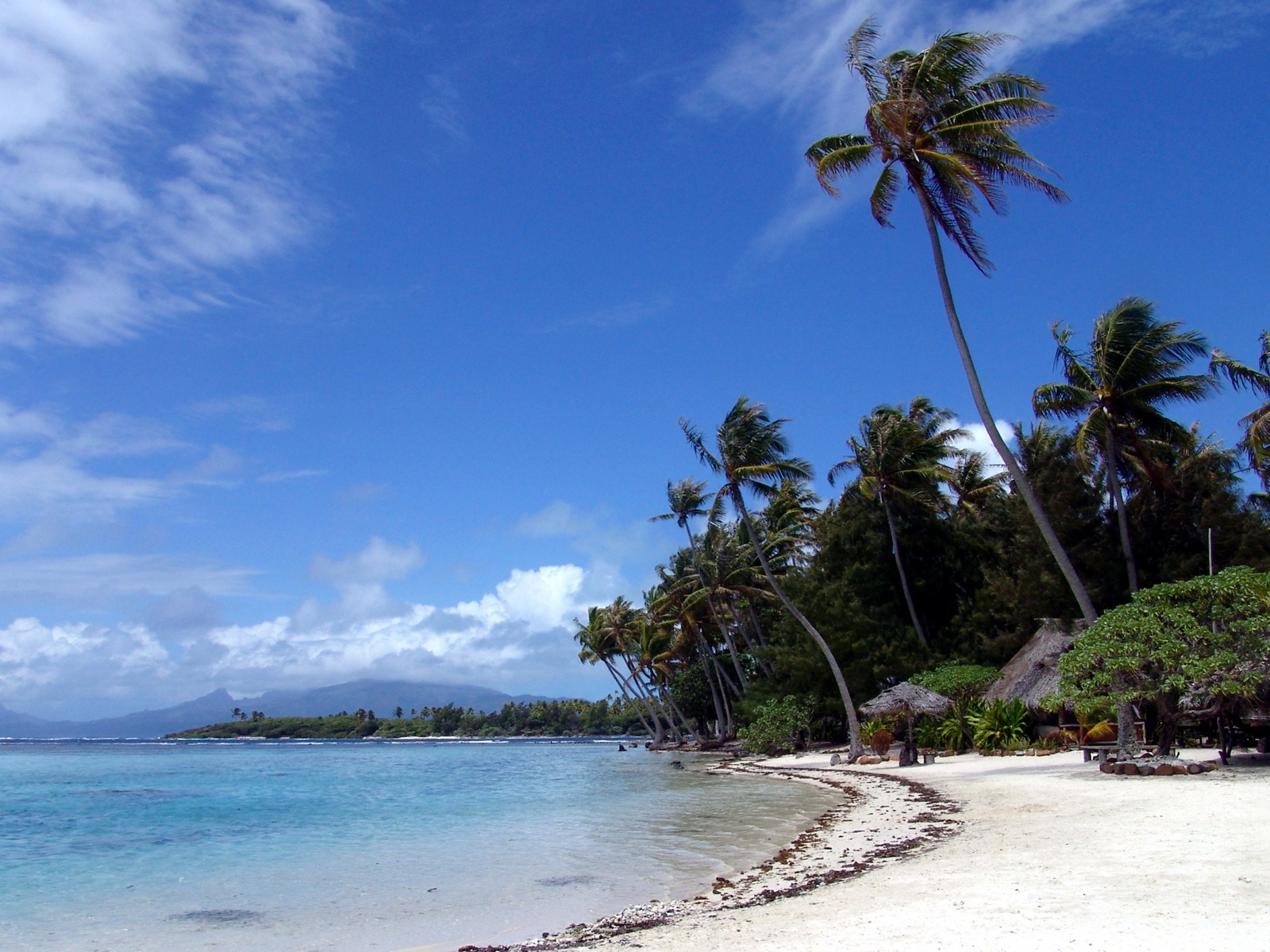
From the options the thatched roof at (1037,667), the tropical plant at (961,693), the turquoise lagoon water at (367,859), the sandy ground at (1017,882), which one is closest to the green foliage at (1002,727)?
the thatched roof at (1037,667)

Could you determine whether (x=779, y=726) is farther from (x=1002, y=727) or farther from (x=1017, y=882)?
(x=1017, y=882)

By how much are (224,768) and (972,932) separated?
2021 inches

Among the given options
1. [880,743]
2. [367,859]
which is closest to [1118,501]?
[880,743]

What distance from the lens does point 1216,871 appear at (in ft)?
22.4

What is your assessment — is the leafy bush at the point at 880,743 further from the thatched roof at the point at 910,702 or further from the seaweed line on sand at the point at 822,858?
the seaweed line on sand at the point at 822,858

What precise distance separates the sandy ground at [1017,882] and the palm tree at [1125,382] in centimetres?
980

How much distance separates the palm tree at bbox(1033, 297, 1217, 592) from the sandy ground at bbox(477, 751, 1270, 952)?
9.80 m

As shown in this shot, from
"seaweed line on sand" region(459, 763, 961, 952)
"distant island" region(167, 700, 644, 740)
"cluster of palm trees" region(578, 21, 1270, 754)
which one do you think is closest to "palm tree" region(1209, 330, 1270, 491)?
"cluster of palm trees" region(578, 21, 1270, 754)

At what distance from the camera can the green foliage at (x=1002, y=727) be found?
22.8 meters

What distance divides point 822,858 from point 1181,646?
7.51 metres

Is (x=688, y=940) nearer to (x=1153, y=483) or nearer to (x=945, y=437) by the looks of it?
(x=1153, y=483)

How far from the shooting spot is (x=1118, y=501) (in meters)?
21.1

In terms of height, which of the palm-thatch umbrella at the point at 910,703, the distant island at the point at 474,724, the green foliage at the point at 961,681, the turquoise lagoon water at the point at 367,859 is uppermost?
the green foliage at the point at 961,681

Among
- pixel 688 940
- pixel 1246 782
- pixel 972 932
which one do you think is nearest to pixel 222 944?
pixel 688 940
